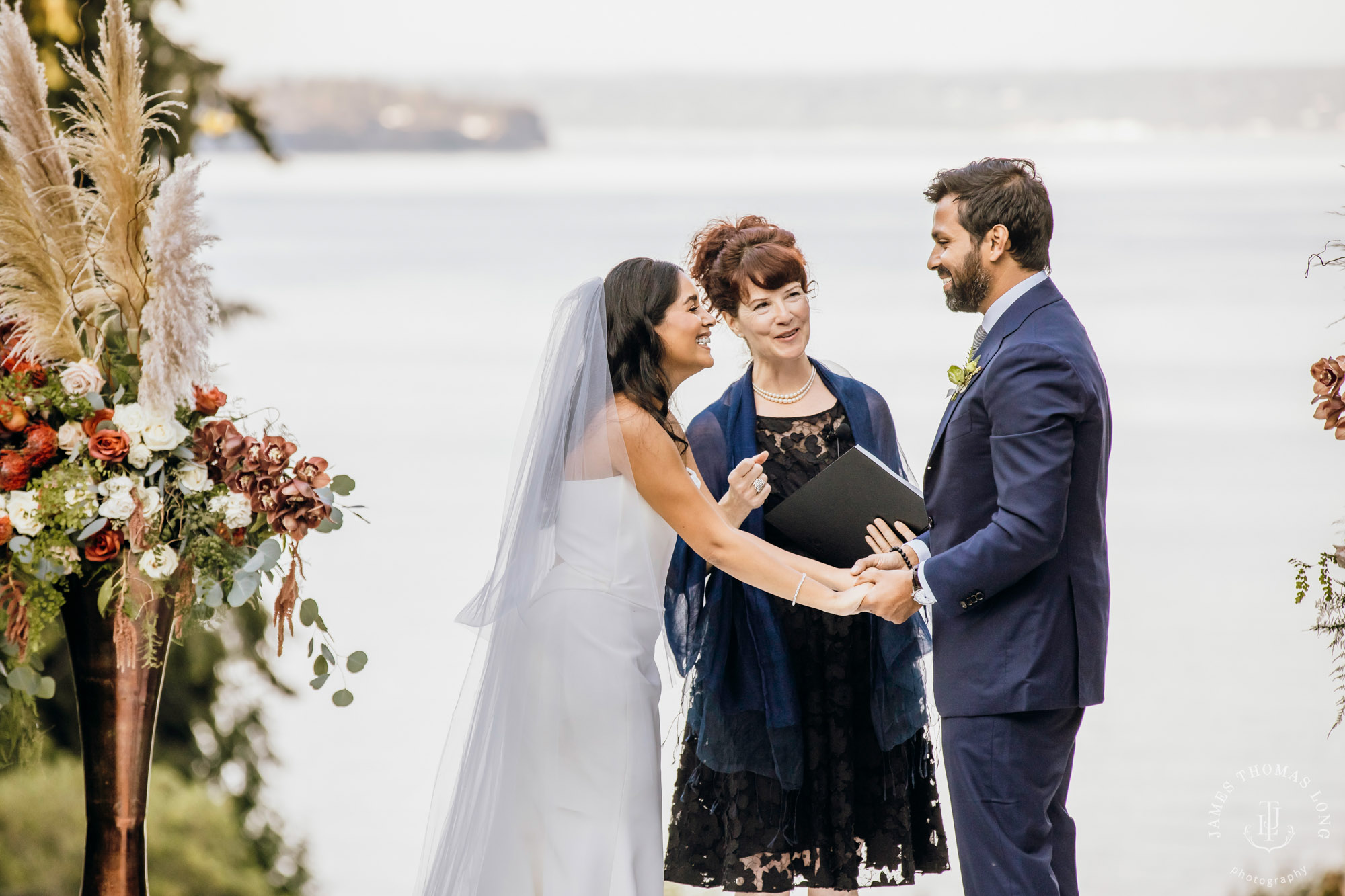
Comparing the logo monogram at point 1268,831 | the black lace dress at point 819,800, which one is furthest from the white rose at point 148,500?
the logo monogram at point 1268,831

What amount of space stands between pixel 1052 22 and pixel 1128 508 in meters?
5.63

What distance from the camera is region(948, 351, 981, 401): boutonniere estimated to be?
2.34 metres

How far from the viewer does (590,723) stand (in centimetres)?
245

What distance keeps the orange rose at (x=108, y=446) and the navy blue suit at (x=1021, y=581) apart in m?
1.45

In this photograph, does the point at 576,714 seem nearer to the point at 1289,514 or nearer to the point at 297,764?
the point at 297,764

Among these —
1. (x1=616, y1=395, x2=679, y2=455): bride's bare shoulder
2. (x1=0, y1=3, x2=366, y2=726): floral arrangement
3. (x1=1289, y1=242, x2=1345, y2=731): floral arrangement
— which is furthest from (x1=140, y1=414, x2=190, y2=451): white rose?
(x1=1289, y1=242, x2=1345, y2=731): floral arrangement

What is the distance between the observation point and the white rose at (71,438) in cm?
228

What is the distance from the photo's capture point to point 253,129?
153 inches

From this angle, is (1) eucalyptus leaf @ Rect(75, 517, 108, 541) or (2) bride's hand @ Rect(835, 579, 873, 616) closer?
(1) eucalyptus leaf @ Rect(75, 517, 108, 541)

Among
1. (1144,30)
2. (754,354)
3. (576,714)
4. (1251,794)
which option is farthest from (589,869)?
(1144,30)

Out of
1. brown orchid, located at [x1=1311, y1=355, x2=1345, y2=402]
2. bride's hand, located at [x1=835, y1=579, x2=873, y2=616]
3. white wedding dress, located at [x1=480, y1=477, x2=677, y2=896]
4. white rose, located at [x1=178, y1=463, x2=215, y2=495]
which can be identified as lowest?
white wedding dress, located at [x1=480, y1=477, x2=677, y2=896]

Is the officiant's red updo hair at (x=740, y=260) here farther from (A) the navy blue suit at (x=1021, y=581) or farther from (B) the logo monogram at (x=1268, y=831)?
(B) the logo monogram at (x=1268, y=831)

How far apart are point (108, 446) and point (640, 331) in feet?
3.29

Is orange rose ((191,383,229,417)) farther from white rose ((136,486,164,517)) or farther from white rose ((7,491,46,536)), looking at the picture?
white rose ((7,491,46,536))
